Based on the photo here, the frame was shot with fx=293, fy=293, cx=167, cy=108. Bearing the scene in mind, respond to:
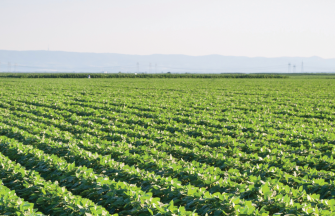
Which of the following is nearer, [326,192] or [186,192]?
[186,192]

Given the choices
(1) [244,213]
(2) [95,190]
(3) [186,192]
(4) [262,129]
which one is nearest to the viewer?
(1) [244,213]

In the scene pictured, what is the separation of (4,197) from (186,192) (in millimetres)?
3212

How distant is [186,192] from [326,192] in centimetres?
302

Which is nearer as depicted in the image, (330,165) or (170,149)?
(330,165)

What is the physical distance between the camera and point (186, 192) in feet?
18.1

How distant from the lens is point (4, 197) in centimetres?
508

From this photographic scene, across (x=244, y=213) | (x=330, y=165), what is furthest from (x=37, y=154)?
(x=330, y=165)

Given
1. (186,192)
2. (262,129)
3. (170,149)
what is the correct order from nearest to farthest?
(186,192) < (170,149) < (262,129)

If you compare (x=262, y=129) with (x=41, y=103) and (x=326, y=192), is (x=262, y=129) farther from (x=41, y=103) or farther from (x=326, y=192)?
(x=41, y=103)

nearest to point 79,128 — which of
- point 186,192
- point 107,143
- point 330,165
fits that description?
point 107,143

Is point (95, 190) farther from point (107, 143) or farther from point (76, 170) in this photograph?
point (107, 143)

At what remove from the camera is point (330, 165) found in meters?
7.75

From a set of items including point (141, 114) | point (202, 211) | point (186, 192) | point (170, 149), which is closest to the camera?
point (202, 211)

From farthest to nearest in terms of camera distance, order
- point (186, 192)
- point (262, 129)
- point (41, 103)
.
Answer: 1. point (41, 103)
2. point (262, 129)
3. point (186, 192)
